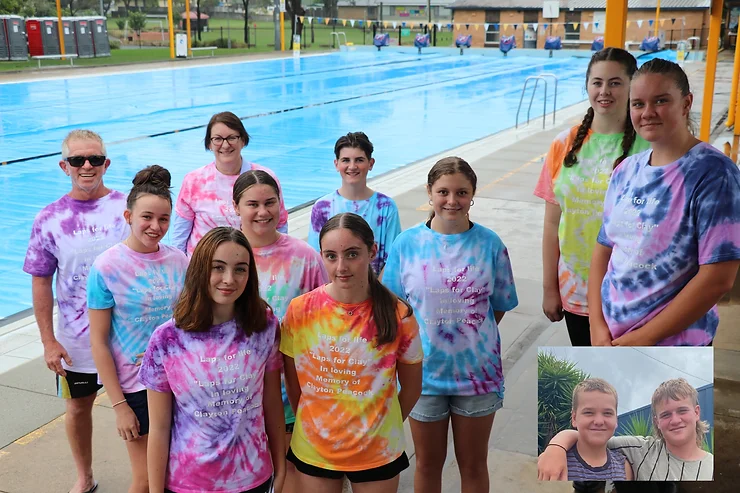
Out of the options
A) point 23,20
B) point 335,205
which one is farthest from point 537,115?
point 23,20

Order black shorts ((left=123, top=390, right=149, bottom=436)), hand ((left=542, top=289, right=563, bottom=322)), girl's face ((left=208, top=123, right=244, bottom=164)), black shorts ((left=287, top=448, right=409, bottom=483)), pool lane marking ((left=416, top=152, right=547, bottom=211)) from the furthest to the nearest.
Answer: pool lane marking ((left=416, top=152, right=547, bottom=211)), girl's face ((left=208, top=123, right=244, bottom=164)), hand ((left=542, top=289, right=563, bottom=322)), black shorts ((left=123, top=390, right=149, bottom=436)), black shorts ((left=287, top=448, right=409, bottom=483))

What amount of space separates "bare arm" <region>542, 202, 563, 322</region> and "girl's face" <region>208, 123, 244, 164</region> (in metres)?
1.69

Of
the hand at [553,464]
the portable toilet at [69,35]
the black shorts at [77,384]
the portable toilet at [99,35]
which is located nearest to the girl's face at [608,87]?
the hand at [553,464]

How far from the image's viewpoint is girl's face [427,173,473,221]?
316 centimetres

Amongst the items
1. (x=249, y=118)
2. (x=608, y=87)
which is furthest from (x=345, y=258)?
(x=249, y=118)

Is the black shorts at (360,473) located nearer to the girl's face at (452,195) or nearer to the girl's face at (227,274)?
the girl's face at (227,274)

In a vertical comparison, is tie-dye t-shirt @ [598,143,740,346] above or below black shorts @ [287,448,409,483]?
above

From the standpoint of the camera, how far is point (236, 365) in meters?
2.66

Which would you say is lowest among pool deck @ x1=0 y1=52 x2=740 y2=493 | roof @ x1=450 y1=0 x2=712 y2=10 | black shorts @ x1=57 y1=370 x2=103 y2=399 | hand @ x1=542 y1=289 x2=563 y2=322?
pool deck @ x1=0 y1=52 x2=740 y2=493

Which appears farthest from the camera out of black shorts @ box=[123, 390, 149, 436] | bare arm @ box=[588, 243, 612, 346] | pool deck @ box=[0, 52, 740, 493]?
pool deck @ box=[0, 52, 740, 493]

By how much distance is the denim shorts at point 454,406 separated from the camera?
3.19 meters

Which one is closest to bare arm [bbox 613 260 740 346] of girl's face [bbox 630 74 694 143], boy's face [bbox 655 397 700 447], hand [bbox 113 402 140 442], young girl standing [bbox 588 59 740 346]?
young girl standing [bbox 588 59 740 346]

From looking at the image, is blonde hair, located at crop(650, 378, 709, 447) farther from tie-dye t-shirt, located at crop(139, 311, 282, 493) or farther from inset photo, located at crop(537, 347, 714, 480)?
tie-dye t-shirt, located at crop(139, 311, 282, 493)

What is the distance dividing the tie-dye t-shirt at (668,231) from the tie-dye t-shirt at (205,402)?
1371mm
